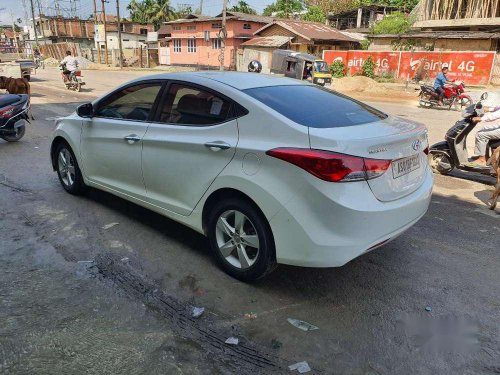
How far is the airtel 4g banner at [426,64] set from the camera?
2455cm

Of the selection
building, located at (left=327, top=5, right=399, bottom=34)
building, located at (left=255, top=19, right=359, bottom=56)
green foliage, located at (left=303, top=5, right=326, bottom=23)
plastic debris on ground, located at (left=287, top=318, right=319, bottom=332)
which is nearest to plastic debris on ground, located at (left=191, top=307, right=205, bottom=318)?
plastic debris on ground, located at (left=287, top=318, right=319, bottom=332)

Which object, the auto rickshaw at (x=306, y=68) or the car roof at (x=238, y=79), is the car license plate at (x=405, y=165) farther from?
the auto rickshaw at (x=306, y=68)

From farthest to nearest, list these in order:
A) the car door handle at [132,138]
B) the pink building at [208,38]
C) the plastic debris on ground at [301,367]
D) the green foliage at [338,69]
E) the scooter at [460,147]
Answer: the pink building at [208,38], the green foliage at [338,69], the scooter at [460,147], the car door handle at [132,138], the plastic debris on ground at [301,367]

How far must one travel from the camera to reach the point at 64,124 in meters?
5.34

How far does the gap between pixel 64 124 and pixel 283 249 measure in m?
3.56

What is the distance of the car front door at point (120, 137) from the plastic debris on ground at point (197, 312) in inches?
58.2

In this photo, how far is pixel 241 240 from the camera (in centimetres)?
344

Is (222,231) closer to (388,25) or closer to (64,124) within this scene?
(64,124)

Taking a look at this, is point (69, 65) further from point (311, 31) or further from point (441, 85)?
point (311, 31)

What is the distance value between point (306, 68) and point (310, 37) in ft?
40.7

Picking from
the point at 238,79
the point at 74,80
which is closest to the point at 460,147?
the point at 238,79

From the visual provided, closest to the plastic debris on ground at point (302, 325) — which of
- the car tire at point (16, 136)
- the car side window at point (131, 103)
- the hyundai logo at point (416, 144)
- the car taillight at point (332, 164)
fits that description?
the car taillight at point (332, 164)

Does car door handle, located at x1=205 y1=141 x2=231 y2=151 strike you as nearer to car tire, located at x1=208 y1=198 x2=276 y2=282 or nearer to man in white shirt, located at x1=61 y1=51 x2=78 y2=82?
car tire, located at x1=208 y1=198 x2=276 y2=282

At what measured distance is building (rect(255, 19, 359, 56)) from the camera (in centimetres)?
3759
